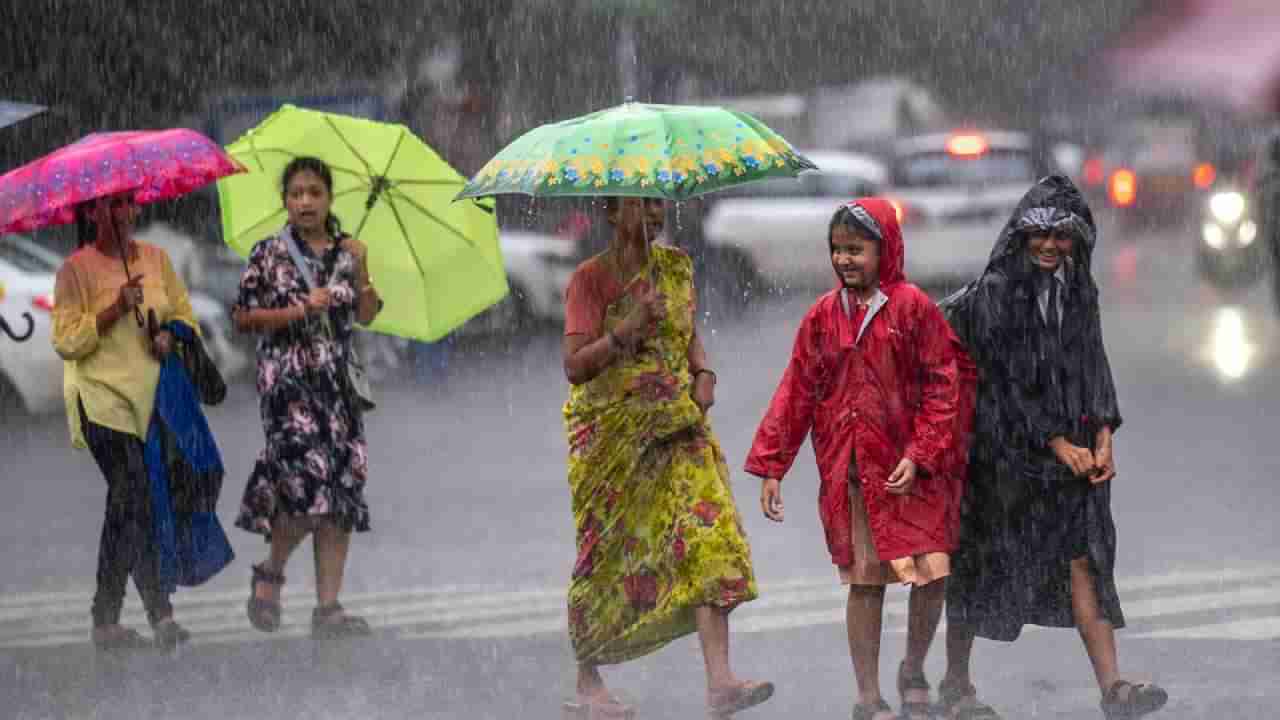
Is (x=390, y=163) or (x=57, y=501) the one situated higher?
(x=390, y=163)

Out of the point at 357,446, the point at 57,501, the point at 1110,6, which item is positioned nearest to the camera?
the point at 357,446

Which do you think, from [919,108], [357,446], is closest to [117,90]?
[357,446]

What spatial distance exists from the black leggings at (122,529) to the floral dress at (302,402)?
356 millimetres

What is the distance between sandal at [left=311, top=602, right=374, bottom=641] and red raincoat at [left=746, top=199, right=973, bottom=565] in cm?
229

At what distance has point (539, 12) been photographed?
2792cm

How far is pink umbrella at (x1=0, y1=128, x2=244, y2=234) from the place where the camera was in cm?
729

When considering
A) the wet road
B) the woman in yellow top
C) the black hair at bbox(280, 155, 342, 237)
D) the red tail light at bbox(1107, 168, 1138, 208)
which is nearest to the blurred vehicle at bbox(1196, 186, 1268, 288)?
the wet road

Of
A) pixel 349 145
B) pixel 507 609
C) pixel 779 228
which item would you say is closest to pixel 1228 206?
pixel 779 228

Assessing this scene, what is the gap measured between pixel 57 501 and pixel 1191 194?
27940 mm

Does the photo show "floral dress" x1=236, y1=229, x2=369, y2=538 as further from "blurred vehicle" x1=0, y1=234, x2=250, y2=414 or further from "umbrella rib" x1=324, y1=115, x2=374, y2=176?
"blurred vehicle" x1=0, y1=234, x2=250, y2=414

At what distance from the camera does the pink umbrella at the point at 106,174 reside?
729 cm

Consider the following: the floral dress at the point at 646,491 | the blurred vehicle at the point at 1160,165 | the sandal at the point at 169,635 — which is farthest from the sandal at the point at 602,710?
the blurred vehicle at the point at 1160,165

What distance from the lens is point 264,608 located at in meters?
7.90

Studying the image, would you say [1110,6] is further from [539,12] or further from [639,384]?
[639,384]
